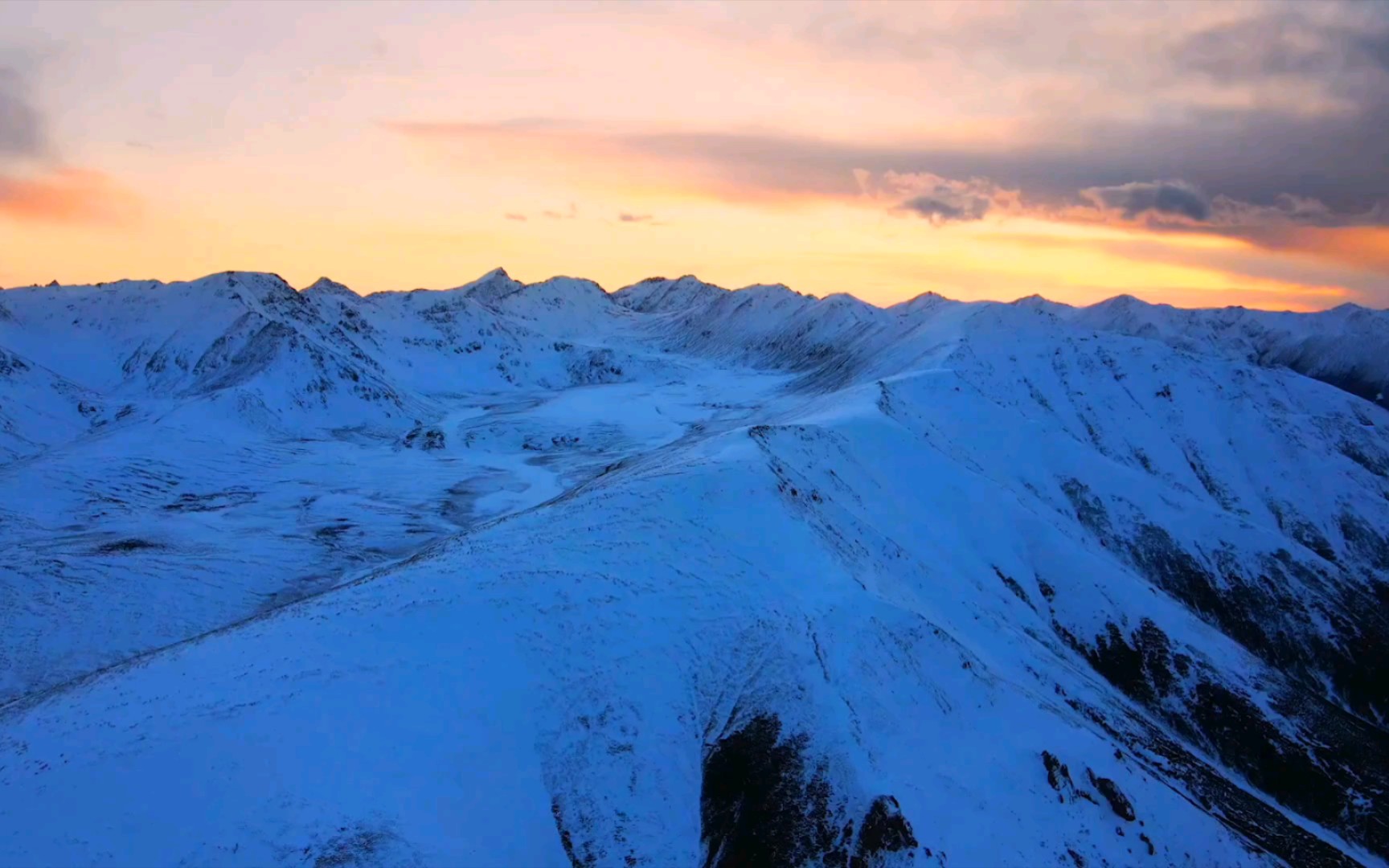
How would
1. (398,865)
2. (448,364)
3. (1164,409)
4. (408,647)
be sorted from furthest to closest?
1. (448,364)
2. (1164,409)
3. (408,647)
4. (398,865)

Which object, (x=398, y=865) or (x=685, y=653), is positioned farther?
(x=685, y=653)

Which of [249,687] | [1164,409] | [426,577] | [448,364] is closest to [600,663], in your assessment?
[426,577]

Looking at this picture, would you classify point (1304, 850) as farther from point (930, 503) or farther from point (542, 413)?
point (542, 413)

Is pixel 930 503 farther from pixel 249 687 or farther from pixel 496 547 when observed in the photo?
pixel 249 687

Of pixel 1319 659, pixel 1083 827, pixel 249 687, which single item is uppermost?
pixel 249 687

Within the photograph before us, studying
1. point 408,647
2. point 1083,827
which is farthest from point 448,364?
point 1083,827

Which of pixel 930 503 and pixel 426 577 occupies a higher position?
pixel 426 577

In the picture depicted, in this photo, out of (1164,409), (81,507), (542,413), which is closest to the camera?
(81,507)
